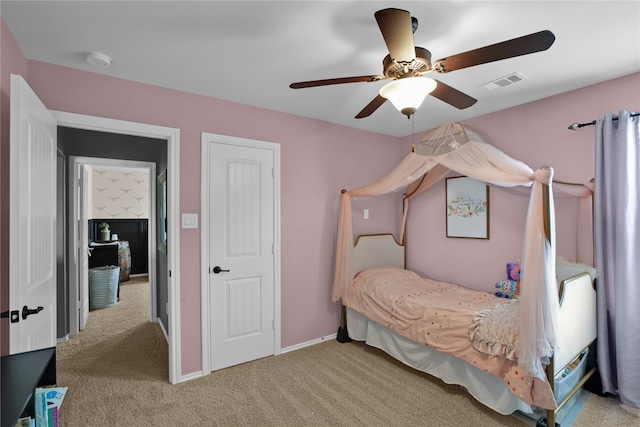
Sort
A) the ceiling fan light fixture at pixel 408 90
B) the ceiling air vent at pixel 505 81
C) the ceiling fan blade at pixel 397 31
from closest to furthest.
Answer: the ceiling fan blade at pixel 397 31
the ceiling fan light fixture at pixel 408 90
the ceiling air vent at pixel 505 81

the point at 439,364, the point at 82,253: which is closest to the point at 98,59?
the point at 82,253

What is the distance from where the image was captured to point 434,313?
259 cm

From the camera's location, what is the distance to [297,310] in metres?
3.42

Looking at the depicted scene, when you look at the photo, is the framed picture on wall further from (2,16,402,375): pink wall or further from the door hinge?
the door hinge

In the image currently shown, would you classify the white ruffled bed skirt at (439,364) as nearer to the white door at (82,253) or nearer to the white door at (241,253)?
the white door at (241,253)

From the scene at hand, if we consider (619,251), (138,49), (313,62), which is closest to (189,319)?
(138,49)

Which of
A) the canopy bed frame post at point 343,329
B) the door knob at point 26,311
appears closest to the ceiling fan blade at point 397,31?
the door knob at point 26,311

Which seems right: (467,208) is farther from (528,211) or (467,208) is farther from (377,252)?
(528,211)

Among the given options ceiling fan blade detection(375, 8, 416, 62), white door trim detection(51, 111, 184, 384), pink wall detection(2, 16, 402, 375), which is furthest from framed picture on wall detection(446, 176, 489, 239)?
white door trim detection(51, 111, 184, 384)

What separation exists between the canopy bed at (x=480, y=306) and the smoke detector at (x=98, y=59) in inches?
93.1

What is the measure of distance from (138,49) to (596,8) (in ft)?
8.85

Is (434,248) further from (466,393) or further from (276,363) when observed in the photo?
(276,363)

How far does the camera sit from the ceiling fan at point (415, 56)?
1.29 m

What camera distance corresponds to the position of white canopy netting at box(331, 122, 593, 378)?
190cm
